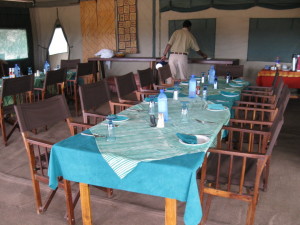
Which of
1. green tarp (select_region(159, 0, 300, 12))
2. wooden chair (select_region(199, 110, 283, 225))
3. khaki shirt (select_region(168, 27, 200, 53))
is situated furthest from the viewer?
green tarp (select_region(159, 0, 300, 12))

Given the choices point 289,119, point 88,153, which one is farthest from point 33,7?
point 88,153

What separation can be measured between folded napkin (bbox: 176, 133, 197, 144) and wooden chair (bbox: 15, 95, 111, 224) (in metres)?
0.73

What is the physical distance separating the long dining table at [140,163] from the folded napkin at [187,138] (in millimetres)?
27

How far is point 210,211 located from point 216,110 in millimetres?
783

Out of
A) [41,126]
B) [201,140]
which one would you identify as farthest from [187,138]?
[41,126]

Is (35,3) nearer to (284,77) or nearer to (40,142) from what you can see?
(284,77)

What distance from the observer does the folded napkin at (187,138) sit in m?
1.71

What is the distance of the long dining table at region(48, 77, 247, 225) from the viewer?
1.46 metres

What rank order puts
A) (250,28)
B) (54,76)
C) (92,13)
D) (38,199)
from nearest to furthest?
(38,199)
(54,76)
(250,28)
(92,13)

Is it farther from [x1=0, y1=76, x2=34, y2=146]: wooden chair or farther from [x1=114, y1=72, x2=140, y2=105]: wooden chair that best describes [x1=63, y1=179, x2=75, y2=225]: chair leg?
[x1=0, y1=76, x2=34, y2=146]: wooden chair

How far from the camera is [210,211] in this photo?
7.36 feet

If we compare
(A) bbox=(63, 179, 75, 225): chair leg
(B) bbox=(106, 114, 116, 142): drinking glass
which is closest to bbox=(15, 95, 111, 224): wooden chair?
(A) bbox=(63, 179, 75, 225): chair leg

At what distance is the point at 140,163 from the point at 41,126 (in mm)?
958

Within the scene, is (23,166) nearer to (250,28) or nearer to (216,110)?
(216,110)
